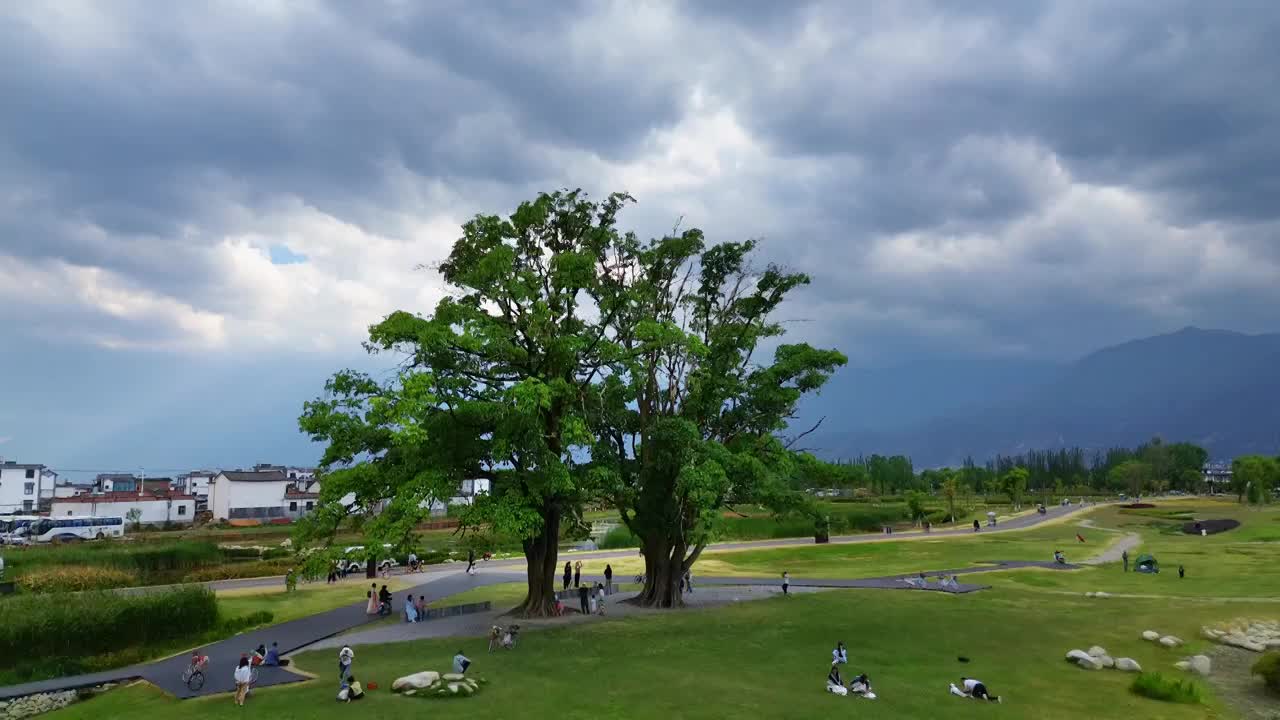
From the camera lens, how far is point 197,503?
13212 centimetres

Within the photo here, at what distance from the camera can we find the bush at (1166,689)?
82.3 ft

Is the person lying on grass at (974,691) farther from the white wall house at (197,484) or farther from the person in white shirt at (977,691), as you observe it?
the white wall house at (197,484)

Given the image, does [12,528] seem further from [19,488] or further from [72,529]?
[19,488]

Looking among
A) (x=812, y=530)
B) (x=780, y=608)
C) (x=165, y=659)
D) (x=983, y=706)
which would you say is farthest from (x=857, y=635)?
(x=812, y=530)

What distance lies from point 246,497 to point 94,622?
98142 millimetres

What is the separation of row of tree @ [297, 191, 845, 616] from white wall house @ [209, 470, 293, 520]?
9549cm

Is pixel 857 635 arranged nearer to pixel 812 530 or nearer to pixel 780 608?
pixel 780 608

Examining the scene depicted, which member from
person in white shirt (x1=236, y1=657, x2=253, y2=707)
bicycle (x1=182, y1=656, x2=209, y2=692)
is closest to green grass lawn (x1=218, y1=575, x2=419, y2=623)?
bicycle (x1=182, y1=656, x2=209, y2=692)

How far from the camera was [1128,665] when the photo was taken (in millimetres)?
28688

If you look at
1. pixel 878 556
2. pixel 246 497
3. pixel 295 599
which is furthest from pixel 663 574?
pixel 246 497

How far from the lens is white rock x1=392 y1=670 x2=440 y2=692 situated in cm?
2619

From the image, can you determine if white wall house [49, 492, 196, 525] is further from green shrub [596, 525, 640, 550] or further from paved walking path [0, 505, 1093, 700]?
paved walking path [0, 505, 1093, 700]

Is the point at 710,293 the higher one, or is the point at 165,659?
the point at 710,293

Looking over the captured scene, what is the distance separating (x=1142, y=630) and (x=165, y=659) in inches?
1751
